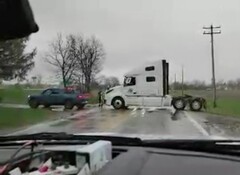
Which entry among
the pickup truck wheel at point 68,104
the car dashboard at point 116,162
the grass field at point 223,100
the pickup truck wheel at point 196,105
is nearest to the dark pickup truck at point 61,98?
the pickup truck wheel at point 68,104

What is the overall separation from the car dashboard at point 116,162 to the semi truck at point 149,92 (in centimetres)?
3995

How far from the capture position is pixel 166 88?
143 feet

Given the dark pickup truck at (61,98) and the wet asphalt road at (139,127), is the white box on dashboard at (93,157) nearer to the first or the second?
the wet asphalt road at (139,127)

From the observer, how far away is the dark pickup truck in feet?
140

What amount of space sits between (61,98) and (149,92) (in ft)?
22.9

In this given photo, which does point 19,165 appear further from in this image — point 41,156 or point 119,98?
point 119,98

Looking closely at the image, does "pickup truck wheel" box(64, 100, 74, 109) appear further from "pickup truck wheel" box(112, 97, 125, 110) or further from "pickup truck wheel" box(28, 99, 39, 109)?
"pickup truck wheel" box(112, 97, 125, 110)

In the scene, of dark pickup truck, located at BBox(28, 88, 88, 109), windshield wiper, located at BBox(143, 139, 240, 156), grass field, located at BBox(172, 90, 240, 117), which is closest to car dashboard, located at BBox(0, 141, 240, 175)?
windshield wiper, located at BBox(143, 139, 240, 156)

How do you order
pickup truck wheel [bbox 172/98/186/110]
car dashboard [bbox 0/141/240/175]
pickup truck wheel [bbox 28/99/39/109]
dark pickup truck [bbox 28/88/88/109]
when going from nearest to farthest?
car dashboard [bbox 0/141/240/175]
pickup truck wheel [bbox 28/99/39/109]
dark pickup truck [bbox 28/88/88/109]
pickup truck wheel [bbox 172/98/186/110]

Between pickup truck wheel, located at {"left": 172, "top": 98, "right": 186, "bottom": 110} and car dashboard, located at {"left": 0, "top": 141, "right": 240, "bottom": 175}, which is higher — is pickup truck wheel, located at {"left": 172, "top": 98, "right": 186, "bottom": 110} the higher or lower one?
the lower one

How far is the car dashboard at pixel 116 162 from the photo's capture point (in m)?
2.09

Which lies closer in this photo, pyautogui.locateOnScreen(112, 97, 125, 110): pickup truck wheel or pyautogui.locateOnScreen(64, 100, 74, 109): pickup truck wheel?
pyautogui.locateOnScreen(64, 100, 74, 109): pickup truck wheel

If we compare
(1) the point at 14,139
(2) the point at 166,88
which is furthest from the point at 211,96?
(1) the point at 14,139

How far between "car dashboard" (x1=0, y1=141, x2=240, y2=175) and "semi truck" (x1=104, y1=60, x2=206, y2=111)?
39.9 metres
